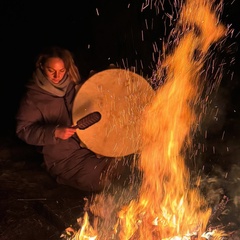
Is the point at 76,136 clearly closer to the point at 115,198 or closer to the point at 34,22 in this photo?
the point at 115,198

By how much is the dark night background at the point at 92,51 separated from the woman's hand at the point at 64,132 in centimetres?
78

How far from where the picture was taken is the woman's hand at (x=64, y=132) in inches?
138

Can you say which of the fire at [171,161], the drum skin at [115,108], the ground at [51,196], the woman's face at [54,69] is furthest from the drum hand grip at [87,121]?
the ground at [51,196]

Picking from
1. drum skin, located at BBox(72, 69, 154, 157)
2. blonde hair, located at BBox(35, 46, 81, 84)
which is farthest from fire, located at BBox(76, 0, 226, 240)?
blonde hair, located at BBox(35, 46, 81, 84)

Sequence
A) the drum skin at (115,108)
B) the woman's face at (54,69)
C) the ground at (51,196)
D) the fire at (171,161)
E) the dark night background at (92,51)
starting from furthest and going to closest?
the dark night background at (92,51) → the drum skin at (115,108) → the woman's face at (54,69) → the ground at (51,196) → the fire at (171,161)

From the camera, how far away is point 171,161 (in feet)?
12.1

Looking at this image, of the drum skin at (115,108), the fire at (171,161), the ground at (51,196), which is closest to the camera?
the fire at (171,161)

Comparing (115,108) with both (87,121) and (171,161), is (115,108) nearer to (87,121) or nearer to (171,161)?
(87,121)

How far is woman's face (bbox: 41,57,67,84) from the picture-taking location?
3.56 meters

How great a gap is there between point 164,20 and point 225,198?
3.20m

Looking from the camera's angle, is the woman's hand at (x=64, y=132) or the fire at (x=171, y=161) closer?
the fire at (x=171, y=161)

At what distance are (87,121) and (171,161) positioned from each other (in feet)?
3.06

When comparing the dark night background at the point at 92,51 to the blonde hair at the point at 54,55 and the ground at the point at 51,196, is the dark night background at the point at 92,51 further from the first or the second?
the blonde hair at the point at 54,55

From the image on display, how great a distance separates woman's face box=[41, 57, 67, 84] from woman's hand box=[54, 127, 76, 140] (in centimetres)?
52
